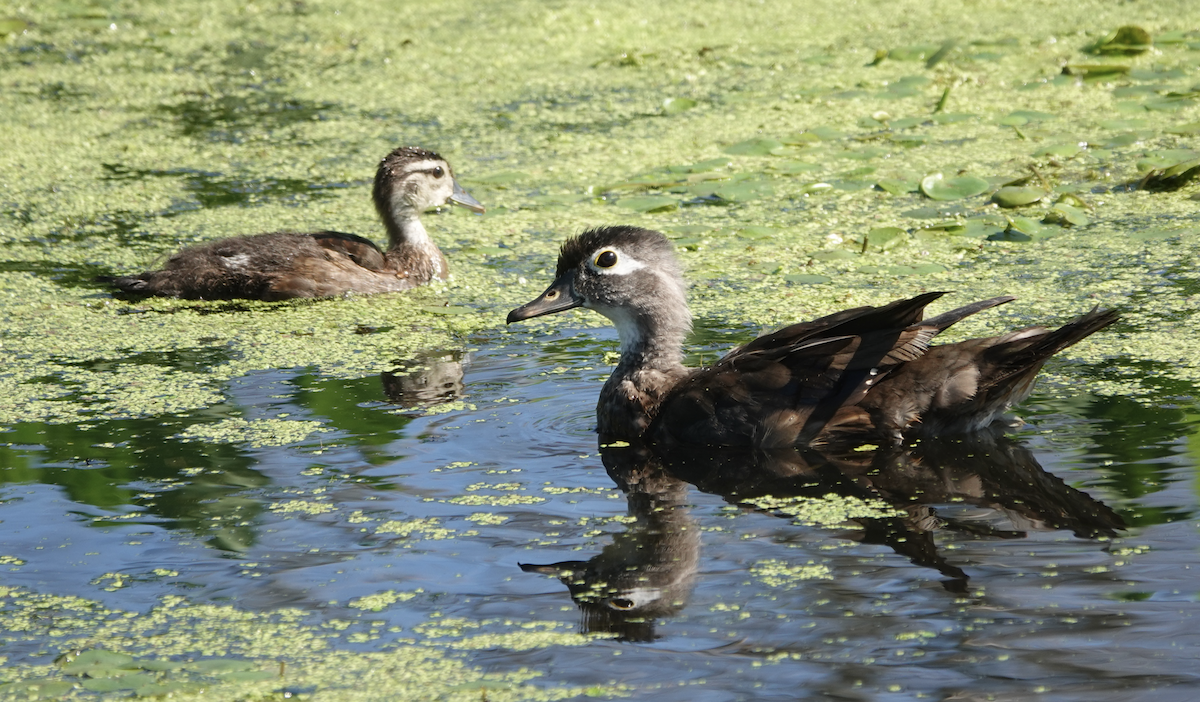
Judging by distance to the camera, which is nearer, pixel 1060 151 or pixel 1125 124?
pixel 1060 151

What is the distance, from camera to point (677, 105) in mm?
11508

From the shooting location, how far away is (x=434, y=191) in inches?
348

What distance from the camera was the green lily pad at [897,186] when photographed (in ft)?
29.6

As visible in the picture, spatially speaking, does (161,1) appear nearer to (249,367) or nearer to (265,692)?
(249,367)

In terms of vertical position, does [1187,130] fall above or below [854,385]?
above

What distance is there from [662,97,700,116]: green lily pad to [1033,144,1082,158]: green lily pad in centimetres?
300

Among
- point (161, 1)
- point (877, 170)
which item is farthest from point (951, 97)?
point (161, 1)

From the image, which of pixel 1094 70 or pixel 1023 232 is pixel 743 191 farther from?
pixel 1094 70

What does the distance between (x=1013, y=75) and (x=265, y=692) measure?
9.56 metres

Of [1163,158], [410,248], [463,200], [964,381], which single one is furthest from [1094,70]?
[964,381]

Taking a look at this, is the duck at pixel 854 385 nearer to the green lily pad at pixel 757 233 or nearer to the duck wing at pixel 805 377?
the duck wing at pixel 805 377

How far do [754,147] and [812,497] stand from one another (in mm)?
5465

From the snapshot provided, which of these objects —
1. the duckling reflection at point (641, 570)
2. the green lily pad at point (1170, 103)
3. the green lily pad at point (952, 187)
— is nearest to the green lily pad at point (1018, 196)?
the green lily pad at point (952, 187)

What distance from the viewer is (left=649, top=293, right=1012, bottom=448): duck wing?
534 centimetres
